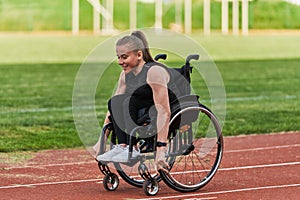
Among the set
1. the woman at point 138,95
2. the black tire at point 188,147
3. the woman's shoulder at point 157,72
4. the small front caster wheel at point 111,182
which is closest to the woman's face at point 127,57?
the woman at point 138,95

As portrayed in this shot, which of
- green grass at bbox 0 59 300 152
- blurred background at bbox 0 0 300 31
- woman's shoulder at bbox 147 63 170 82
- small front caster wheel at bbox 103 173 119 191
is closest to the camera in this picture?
woman's shoulder at bbox 147 63 170 82

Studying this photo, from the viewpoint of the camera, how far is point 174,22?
63.1 m

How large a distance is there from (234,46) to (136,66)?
34.3 metres

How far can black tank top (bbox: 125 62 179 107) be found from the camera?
23.4ft

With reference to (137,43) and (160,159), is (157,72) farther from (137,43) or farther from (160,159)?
(160,159)

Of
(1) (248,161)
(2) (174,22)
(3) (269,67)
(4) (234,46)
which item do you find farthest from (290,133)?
(2) (174,22)

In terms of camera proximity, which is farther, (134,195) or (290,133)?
(290,133)

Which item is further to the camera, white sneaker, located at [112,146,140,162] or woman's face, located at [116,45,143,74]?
woman's face, located at [116,45,143,74]

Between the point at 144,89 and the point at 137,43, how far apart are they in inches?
14.9

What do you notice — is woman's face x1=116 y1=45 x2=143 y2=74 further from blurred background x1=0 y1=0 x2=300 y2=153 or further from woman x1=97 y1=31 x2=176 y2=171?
blurred background x1=0 y1=0 x2=300 y2=153

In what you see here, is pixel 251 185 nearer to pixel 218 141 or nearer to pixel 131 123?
pixel 218 141

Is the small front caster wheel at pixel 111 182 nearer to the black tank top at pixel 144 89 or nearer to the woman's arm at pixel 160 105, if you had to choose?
the woman's arm at pixel 160 105

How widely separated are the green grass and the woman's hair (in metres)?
3.30

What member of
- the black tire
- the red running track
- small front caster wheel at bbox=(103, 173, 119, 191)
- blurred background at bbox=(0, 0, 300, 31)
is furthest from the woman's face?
blurred background at bbox=(0, 0, 300, 31)
